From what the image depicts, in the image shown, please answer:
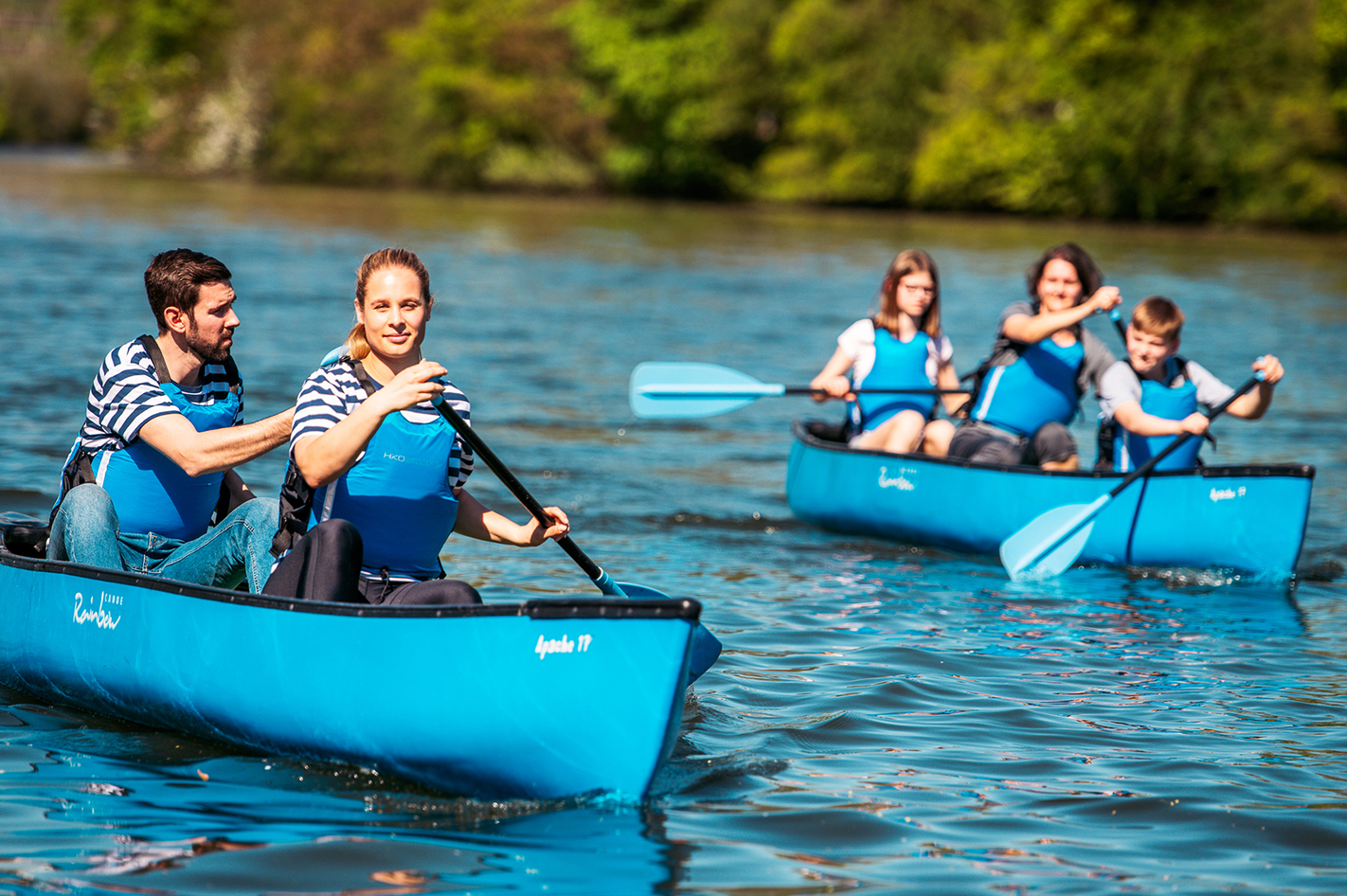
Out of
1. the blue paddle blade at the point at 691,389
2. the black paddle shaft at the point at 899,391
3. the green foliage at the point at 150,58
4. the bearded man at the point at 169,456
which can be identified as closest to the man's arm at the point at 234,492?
the bearded man at the point at 169,456

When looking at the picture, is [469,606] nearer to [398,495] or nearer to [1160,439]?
[398,495]

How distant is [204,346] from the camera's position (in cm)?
394

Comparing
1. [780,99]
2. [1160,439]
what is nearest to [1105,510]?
[1160,439]

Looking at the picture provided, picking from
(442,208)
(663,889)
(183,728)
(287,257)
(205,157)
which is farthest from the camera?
(205,157)

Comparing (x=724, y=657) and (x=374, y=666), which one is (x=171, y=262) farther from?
(x=724, y=657)

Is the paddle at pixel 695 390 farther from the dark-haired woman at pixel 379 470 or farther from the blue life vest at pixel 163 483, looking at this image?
the dark-haired woman at pixel 379 470

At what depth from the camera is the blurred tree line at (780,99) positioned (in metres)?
29.7

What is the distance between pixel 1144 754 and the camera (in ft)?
12.7

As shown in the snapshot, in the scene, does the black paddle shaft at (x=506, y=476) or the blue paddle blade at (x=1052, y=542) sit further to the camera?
the blue paddle blade at (x=1052, y=542)

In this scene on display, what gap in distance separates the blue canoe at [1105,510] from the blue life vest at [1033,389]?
0.37 m

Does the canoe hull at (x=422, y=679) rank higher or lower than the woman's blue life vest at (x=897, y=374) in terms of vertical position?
lower

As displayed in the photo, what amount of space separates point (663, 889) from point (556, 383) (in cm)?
804

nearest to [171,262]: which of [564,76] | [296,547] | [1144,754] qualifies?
[296,547]

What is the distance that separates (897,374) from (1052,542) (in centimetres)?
128
